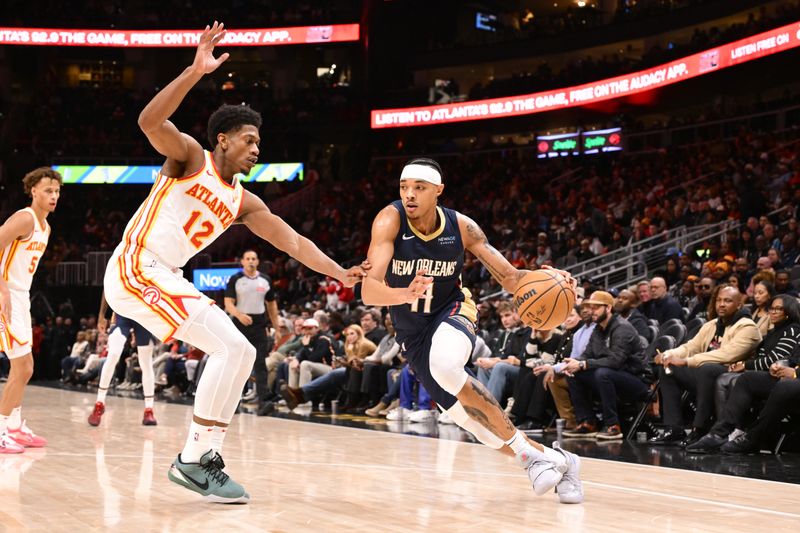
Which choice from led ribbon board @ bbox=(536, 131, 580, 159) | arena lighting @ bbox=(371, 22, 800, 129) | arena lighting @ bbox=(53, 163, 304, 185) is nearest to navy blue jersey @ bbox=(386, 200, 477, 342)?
arena lighting @ bbox=(371, 22, 800, 129)

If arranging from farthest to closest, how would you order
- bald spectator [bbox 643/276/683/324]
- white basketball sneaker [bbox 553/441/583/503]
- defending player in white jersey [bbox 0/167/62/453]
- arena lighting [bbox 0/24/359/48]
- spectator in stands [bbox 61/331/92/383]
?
arena lighting [bbox 0/24/359/48] → spectator in stands [bbox 61/331/92/383] → bald spectator [bbox 643/276/683/324] → defending player in white jersey [bbox 0/167/62/453] → white basketball sneaker [bbox 553/441/583/503]

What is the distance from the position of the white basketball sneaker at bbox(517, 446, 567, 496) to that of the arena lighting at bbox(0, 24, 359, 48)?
3066cm

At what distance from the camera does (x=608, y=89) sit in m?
24.9

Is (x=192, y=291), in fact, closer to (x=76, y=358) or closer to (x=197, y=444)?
(x=197, y=444)

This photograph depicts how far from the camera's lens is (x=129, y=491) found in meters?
5.31

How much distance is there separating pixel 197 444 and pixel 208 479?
0.63 ft

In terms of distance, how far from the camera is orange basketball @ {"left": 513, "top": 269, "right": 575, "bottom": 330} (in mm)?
5301

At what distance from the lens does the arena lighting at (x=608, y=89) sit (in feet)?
64.8

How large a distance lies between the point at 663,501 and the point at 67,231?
29.2 metres

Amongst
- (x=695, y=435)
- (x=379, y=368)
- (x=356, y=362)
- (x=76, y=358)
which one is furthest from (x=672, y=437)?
(x=76, y=358)

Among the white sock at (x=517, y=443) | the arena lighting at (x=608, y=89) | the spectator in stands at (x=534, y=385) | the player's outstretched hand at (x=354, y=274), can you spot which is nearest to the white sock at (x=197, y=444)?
the player's outstretched hand at (x=354, y=274)

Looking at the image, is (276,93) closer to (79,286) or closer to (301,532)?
(79,286)

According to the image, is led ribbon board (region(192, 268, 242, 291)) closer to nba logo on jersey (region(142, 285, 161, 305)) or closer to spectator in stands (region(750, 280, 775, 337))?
spectator in stands (region(750, 280, 775, 337))

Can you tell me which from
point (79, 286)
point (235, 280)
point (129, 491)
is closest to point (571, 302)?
point (129, 491)
